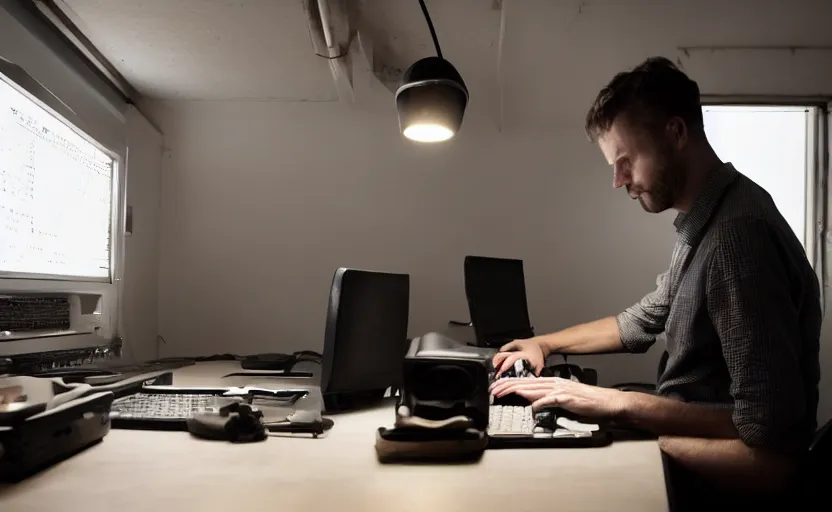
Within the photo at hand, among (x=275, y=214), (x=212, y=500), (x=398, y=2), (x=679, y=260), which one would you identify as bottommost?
(x=212, y=500)

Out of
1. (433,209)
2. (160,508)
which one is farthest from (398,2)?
(160,508)

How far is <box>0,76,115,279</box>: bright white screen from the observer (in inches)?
49.4

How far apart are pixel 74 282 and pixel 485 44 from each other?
5.37 ft

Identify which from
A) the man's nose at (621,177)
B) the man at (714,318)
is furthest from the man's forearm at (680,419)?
the man's nose at (621,177)

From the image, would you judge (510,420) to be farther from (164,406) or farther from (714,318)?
(164,406)

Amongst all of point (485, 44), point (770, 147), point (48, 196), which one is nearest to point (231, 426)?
point (48, 196)

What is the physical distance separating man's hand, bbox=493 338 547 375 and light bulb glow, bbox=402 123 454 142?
63 centimetres

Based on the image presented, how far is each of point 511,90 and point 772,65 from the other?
1105 mm

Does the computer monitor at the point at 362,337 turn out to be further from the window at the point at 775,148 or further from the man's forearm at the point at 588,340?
the window at the point at 775,148

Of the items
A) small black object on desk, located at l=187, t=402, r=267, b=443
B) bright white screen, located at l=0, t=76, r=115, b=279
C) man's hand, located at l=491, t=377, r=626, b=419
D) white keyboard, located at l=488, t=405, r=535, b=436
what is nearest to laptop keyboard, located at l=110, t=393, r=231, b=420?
small black object on desk, located at l=187, t=402, r=267, b=443

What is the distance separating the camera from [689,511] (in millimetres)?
1071

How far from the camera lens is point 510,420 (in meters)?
1.13

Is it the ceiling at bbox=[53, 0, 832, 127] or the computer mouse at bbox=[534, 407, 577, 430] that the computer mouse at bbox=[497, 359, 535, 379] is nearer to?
the computer mouse at bbox=[534, 407, 577, 430]

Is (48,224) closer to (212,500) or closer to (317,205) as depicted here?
(212,500)
